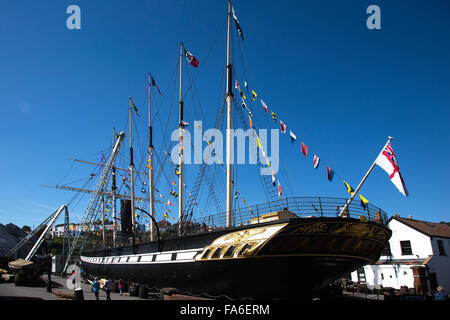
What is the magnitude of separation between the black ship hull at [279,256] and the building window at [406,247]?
1363 cm

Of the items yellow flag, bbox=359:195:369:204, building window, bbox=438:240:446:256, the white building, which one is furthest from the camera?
building window, bbox=438:240:446:256

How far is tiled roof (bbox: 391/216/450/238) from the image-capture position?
2567 cm

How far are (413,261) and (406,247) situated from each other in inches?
70.8

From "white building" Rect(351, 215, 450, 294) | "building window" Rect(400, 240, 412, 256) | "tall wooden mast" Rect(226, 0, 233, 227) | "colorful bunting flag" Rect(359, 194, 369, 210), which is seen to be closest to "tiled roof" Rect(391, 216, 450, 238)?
"white building" Rect(351, 215, 450, 294)

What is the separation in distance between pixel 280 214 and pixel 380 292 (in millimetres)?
16309

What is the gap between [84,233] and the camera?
4322 cm

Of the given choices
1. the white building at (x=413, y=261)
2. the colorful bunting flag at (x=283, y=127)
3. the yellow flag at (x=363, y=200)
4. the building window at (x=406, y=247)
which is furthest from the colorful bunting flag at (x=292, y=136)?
the building window at (x=406, y=247)

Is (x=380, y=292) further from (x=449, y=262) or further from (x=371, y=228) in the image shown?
(x=371, y=228)

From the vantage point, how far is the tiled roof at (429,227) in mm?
25675

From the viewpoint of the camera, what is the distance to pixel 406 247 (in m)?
26.1

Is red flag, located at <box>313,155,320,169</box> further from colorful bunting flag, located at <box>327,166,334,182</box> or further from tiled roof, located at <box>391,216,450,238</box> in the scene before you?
tiled roof, located at <box>391,216,450,238</box>

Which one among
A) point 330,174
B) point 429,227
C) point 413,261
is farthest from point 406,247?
point 330,174

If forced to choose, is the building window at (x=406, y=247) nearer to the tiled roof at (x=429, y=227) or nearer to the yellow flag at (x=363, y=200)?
the tiled roof at (x=429, y=227)
